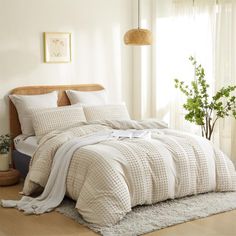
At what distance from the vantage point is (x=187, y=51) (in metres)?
6.62

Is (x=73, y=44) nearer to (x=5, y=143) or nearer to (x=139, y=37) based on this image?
(x=139, y=37)

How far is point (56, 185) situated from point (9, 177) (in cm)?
95

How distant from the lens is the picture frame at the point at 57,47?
6035 mm

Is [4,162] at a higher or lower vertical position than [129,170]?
lower

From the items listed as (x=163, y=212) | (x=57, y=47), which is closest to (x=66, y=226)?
(x=163, y=212)

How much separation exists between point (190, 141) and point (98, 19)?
2474mm

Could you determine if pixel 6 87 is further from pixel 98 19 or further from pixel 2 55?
pixel 98 19

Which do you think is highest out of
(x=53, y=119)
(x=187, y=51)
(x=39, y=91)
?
(x=187, y=51)

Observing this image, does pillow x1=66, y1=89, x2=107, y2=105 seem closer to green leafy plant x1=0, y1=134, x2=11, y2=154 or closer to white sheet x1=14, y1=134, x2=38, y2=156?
white sheet x1=14, y1=134, x2=38, y2=156

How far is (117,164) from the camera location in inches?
166

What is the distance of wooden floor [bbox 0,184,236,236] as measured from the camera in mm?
3820

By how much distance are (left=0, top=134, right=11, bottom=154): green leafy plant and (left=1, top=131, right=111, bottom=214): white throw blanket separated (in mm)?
936

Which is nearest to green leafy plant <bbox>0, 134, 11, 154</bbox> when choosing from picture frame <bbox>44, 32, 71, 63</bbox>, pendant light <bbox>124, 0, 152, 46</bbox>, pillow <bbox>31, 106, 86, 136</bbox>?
pillow <bbox>31, 106, 86, 136</bbox>

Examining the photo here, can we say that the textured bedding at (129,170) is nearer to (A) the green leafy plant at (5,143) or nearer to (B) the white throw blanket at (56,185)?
(B) the white throw blanket at (56,185)
